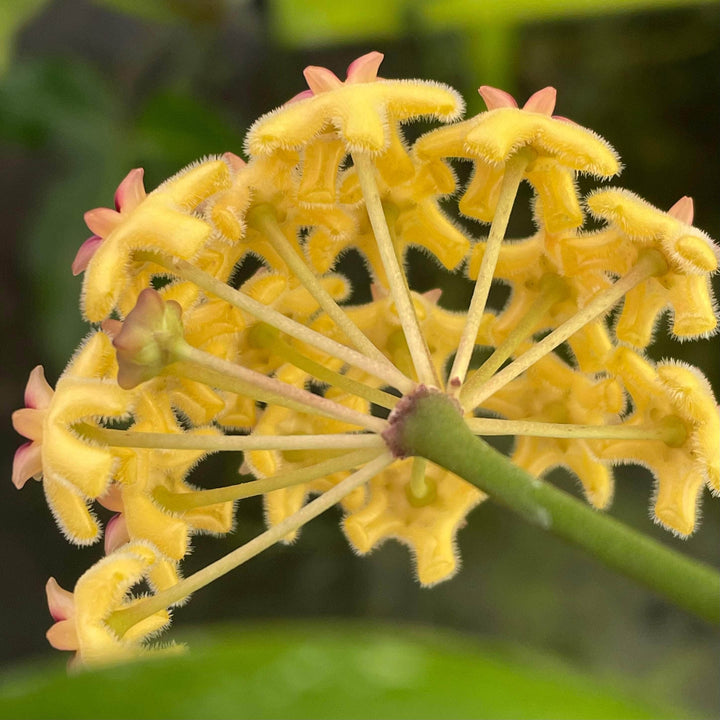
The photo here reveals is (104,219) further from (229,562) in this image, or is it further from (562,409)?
(562,409)

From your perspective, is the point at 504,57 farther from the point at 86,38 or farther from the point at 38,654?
the point at 38,654

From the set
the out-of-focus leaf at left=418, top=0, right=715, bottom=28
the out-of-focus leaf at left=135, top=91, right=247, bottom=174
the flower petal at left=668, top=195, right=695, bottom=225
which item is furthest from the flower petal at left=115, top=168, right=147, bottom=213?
the out-of-focus leaf at left=135, top=91, right=247, bottom=174

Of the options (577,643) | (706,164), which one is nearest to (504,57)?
(706,164)

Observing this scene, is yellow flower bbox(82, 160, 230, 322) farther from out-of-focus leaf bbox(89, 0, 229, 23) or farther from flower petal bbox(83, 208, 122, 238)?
out-of-focus leaf bbox(89, 0, 229, 23)

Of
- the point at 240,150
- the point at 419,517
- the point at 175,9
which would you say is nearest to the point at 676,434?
the point at 419,517

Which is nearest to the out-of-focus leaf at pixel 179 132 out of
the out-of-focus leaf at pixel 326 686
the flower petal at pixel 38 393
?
the flower petal at pixel 38 393
